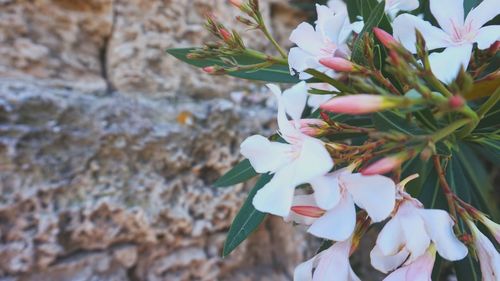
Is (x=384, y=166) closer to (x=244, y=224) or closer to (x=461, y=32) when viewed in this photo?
(x=461, y=32)

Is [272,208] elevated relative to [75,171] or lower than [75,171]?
elevated

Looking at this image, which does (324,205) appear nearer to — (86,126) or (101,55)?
(86,126)

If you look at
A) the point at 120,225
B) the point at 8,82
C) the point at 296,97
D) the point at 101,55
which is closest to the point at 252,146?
the point at 296,97

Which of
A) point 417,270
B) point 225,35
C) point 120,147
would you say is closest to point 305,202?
point 417,270

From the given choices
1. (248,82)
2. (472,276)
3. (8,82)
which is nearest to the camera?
(472,276)

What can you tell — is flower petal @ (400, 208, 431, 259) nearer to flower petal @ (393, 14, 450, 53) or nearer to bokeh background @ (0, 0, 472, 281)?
flower petal @ (393, 14, 450, 53)

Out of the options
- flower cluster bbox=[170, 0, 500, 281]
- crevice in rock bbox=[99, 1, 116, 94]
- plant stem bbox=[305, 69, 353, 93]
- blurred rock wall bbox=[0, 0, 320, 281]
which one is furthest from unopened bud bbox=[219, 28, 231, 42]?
crevice in rock bbox=[99, 1, 116, 94]
